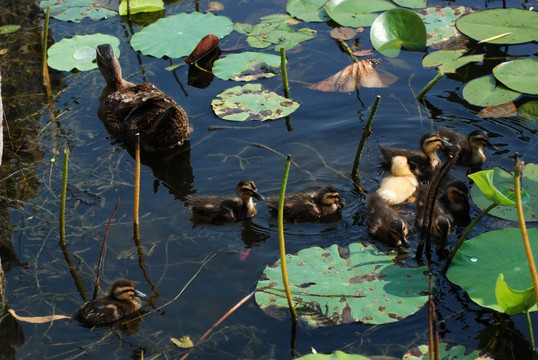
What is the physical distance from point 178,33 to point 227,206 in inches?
133

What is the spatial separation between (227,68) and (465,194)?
3369 mm

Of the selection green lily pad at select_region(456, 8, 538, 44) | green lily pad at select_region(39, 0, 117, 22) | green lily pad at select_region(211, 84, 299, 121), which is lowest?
green lily pad at select_region(211, 84, 299, 121)

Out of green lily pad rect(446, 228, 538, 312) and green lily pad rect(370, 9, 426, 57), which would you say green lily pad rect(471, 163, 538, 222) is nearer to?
green lily pad rect(446, 228, 538, 312)

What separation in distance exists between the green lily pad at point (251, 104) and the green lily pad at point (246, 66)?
31cm

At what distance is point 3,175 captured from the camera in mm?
7277

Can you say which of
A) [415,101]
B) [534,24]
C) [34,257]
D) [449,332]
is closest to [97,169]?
[34,257]

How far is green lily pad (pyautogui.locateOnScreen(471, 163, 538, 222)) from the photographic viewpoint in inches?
235

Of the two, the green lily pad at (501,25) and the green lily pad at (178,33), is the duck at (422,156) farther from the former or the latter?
the green lily pad at (178,33)

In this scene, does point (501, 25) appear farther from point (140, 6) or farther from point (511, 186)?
point (140, 6)

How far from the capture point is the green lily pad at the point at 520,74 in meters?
7.41

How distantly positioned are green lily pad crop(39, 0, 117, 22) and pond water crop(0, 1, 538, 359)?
836 mm

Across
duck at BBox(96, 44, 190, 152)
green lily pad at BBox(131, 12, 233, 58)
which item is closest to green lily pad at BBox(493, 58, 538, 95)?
duck at BBox(96, 44, 190, 152)

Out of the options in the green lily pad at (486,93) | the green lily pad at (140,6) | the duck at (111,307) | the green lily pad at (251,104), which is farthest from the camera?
the green lily pad at (140,6)

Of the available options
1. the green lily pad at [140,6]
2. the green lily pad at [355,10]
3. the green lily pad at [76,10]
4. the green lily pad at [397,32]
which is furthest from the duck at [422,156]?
the green lily pad at [76,10]
